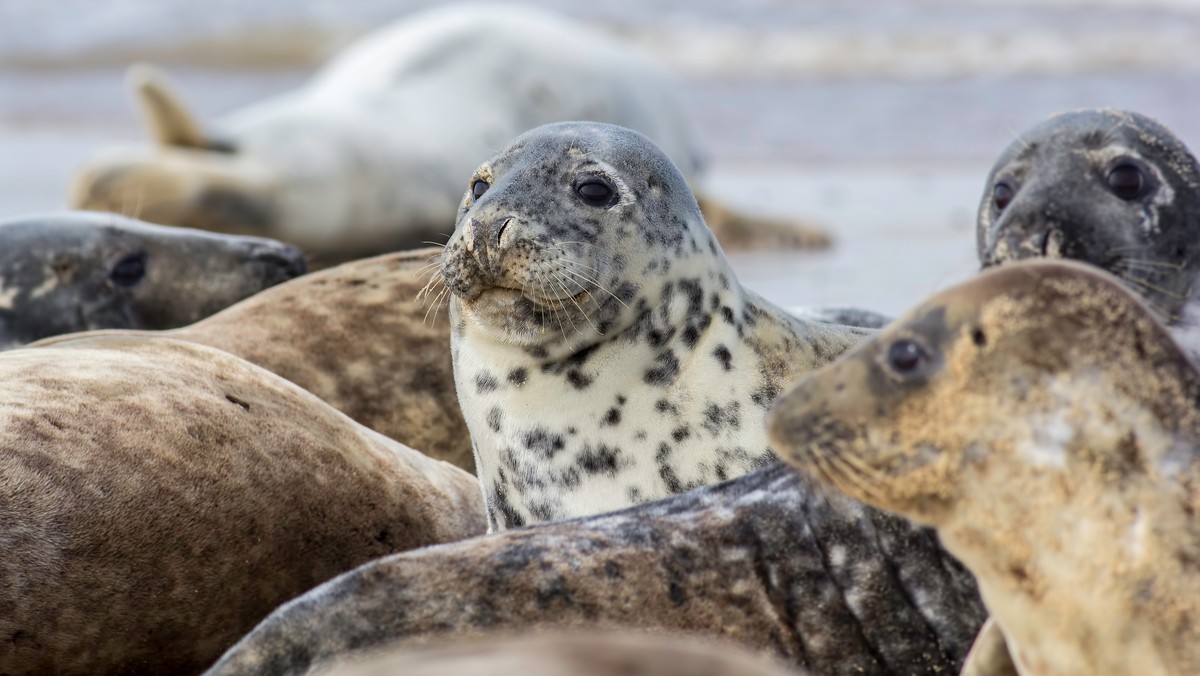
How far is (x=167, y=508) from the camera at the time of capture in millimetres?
3266

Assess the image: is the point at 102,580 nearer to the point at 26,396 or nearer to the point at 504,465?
the point at 26,396

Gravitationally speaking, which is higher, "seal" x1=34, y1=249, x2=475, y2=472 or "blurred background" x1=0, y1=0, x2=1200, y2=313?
"blurred background" x1=0, y1=0, x2=1200, y2=313

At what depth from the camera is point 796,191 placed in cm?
1095

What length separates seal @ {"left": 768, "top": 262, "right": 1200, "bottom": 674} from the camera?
2293mm

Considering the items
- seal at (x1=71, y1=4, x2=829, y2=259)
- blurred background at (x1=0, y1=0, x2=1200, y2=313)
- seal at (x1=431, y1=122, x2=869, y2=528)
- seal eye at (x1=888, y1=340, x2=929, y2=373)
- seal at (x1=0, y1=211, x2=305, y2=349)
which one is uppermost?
blurred background at (x1=0, y1=0, x2=1200, y2=313)

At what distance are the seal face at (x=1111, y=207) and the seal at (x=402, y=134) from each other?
199 inches

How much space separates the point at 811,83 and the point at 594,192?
12590mm

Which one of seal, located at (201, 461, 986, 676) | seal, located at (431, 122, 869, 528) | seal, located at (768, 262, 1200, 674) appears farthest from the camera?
seal, located at (431, 122, 869, 528)

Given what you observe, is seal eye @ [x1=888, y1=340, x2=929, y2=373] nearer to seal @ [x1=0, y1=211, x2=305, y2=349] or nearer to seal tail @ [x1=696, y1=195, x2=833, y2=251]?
seal @ [x1=0, y1=211, x2=305, y2=349]

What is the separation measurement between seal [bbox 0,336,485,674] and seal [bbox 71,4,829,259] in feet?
16.2

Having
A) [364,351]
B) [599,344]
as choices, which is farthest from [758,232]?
[599,344]

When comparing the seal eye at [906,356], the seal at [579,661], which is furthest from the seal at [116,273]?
the seal at [579,661]

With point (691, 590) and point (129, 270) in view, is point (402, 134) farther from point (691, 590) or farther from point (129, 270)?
point (691, 590)

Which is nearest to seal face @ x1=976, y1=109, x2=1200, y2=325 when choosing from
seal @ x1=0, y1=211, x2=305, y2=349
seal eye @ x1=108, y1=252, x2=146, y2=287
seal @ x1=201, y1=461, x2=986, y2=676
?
seal @ x1=201, y1=461, x2=986, y2=676
